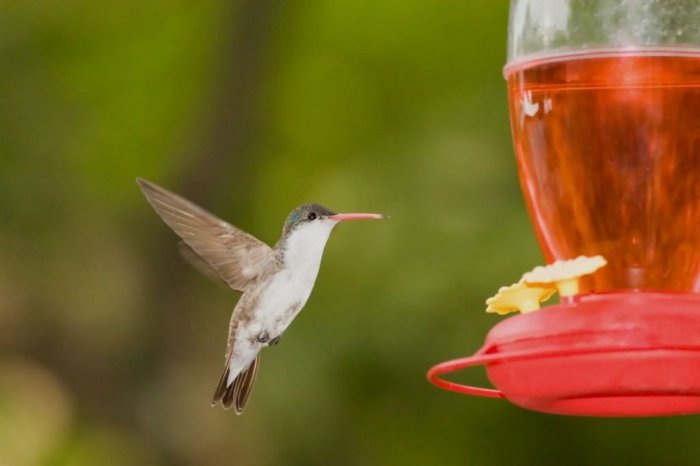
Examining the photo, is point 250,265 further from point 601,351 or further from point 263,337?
point 601,351

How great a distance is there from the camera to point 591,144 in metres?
3.18

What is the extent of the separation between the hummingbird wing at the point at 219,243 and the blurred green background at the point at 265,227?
2.02 m

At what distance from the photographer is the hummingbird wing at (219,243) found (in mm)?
4039

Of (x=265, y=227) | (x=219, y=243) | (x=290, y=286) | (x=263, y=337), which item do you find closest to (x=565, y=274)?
(x=290, y=286)

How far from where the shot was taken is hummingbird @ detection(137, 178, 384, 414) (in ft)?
13.0

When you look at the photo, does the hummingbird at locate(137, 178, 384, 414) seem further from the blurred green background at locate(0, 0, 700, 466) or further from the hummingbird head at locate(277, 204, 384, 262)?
the blurred green background at locate(0, 0, 700, 466)

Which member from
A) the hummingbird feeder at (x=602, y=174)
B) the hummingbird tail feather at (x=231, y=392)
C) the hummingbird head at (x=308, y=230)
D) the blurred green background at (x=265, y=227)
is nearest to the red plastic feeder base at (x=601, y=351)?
the hummingbird feeder at (x=602, y=174)

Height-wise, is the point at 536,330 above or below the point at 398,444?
above

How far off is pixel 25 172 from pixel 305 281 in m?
3.39

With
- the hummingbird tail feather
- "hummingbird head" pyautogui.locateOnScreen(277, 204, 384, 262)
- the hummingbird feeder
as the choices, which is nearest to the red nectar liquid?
the hummingbird feeder

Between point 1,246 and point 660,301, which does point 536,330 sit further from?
point 1,246

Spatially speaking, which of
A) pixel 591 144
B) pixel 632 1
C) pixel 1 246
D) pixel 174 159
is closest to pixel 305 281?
pixel 591 144

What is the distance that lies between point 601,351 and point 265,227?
4.46 meters

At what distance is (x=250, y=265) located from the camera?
168 inches
